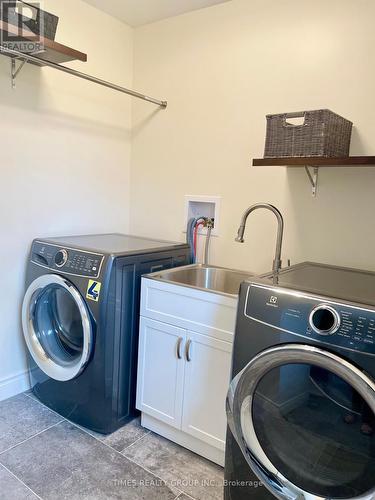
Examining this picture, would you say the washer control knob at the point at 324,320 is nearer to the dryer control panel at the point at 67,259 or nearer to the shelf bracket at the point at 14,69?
the dryer control panel at the point at 67,259

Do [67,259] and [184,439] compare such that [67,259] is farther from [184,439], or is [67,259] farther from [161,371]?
[184,439]

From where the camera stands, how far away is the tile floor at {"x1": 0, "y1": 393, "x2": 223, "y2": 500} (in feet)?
5.29

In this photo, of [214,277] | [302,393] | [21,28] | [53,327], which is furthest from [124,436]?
[21,28]

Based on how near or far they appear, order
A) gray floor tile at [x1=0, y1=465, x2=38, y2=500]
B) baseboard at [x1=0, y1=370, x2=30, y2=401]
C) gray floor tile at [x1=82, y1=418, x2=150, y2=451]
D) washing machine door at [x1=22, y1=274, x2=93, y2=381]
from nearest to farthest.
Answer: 1. gray floor tile at [x1=0, y1=465, x2=38, y2=500]
2. gray floor tile at [x1=82, y1=418, x2=150, y2=451]
3. washing machine door at [x1=22, y1=274, x2=93, y2=381]
4. baseboard at [x1=0, y1=370, x2=30, y2=401]

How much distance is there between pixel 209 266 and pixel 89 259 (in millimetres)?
780

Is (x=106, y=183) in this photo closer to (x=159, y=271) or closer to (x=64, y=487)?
(x=159, y=271)

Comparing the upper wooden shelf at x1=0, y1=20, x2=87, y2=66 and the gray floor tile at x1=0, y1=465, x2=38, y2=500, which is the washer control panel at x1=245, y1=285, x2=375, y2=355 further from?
the upper wooden shelf at x1=0, y1=20, x2=87, y2=66

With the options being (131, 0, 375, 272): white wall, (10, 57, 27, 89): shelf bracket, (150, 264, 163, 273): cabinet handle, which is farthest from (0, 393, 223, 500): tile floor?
(10, 57, 27, 89): shelf bracket

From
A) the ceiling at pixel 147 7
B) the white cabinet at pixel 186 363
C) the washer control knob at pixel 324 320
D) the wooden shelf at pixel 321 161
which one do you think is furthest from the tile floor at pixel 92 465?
the ceiling at pixel 147 7

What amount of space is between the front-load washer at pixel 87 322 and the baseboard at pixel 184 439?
141 millimetres

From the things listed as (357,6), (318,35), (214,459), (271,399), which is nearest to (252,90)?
(318,35)

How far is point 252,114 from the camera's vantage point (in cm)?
219

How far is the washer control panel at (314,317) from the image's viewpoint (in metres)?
1.13

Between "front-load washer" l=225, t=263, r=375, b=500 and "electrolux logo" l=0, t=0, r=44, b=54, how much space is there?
1.48 m
